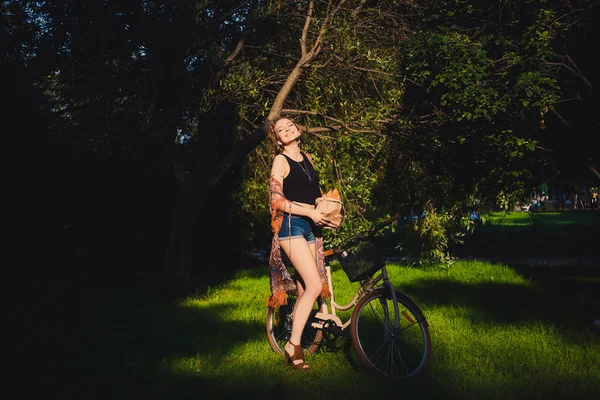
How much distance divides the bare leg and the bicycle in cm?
22

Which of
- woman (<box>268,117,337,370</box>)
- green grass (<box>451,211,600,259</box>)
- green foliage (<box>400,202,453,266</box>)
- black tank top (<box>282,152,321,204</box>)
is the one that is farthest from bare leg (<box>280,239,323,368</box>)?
green grass (<box>451,211,600,259</box>)

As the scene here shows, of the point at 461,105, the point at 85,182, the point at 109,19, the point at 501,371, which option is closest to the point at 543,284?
the point at 461,105

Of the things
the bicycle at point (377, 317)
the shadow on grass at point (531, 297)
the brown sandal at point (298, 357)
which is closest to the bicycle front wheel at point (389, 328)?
the bicycle at point (377, 317)

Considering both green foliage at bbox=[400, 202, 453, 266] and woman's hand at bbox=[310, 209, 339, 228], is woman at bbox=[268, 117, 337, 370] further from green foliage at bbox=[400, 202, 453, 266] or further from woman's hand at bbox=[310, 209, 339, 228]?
green foliage at bbox=[400, 202, 453, 266]

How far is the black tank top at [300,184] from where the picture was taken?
4.83 metres

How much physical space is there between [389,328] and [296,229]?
3.60 ft

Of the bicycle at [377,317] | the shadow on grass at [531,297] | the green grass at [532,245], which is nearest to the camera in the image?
the bicycle at [377,317]

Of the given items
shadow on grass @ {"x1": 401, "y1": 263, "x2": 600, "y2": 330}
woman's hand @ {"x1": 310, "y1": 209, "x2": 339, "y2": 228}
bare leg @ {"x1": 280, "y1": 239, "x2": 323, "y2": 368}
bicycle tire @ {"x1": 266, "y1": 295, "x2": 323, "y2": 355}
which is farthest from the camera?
shadow on grass @ {"x1": 401, "y1": 263, "x2": 600, "y2": 330}

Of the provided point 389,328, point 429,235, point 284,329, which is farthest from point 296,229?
point 429,235

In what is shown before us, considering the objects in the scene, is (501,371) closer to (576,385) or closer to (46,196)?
(576,385)

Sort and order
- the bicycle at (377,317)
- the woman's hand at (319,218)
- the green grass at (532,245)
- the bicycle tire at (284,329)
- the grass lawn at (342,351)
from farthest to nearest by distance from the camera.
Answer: the green grass at (532,245)
the bicycle tire at (284,329)
the woman's hand at (319,218)
the bicycle at (377,317)
the grass lawn at (342,351)

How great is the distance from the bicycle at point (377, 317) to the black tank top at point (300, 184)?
1.69ft

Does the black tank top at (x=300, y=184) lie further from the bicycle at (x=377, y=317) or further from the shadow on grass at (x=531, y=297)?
the shadow on grass at (x=531, y=297)

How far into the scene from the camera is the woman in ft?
15.5
